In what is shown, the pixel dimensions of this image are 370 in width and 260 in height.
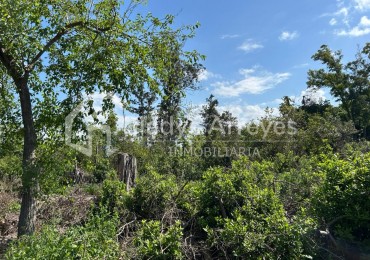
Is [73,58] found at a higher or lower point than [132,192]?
higher

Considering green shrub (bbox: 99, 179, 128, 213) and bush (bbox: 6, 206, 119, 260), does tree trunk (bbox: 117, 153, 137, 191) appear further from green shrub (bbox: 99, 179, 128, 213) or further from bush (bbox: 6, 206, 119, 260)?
bush (bbox: 6, 206, 119, 260)

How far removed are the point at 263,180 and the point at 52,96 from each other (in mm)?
3740

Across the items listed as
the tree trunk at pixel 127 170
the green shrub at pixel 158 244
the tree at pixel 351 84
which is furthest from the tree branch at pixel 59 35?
the tree at pixel 351 84

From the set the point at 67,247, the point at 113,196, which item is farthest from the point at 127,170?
the point at 67,247

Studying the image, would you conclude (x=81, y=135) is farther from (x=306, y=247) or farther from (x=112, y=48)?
(x=306, y=247)

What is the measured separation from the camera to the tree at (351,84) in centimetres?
2622

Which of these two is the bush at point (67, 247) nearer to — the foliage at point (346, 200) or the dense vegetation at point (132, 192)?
the dense vegetation at point (132, 192)

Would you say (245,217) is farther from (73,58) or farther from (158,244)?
(73,58)

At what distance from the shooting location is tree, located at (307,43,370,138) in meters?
A: 26.2

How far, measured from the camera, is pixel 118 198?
6227 mm

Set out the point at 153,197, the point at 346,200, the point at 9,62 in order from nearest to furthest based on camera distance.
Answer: the point at 346,200
the point at 9,62
the point at 153,197

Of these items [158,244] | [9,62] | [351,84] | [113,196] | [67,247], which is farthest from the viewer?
[351,84]

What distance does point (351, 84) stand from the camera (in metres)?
26.9

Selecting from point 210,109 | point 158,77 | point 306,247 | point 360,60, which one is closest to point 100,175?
point 158,77
